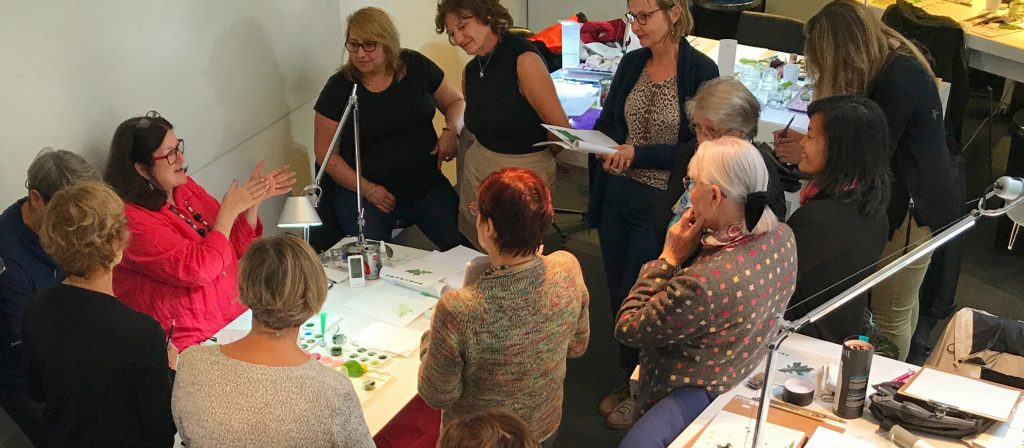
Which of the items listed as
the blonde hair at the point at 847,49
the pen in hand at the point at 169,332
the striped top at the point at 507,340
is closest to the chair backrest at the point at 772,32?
the blonde hair at the point at 847,49

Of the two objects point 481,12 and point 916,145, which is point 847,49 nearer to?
point 916,145

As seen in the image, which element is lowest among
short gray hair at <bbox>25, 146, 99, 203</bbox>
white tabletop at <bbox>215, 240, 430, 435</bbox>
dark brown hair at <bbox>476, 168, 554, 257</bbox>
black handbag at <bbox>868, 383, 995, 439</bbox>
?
white tabletop at <bbox>215, 240, 430, 435</bbox>

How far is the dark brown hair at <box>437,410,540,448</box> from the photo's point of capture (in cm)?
154

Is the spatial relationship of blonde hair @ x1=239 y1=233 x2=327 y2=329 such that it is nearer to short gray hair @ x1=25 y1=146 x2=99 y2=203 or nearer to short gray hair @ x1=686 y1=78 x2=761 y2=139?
short gray hair @ x1=25 y1=146 x2=99 y2=203

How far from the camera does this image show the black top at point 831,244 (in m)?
2.39

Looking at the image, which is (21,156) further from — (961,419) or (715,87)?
(961,419)

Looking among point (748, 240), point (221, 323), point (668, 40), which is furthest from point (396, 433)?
point (668, 40)

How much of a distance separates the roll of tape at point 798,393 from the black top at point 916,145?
1.03 metres

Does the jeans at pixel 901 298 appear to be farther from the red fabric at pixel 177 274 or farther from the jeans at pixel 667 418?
the red fabric at pixel 177 274

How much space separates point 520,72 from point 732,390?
1.59 metres

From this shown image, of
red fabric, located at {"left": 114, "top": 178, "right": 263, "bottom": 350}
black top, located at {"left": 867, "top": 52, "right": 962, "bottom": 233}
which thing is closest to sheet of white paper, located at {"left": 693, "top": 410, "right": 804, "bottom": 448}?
black top, located at {"left": 867, "top": 52, "right": 962, "bottom": 233}

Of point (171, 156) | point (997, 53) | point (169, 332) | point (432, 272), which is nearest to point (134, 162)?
point (171, 156)

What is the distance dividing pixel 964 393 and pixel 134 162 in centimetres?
241

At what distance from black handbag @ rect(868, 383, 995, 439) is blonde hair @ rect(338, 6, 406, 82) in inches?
87.2
